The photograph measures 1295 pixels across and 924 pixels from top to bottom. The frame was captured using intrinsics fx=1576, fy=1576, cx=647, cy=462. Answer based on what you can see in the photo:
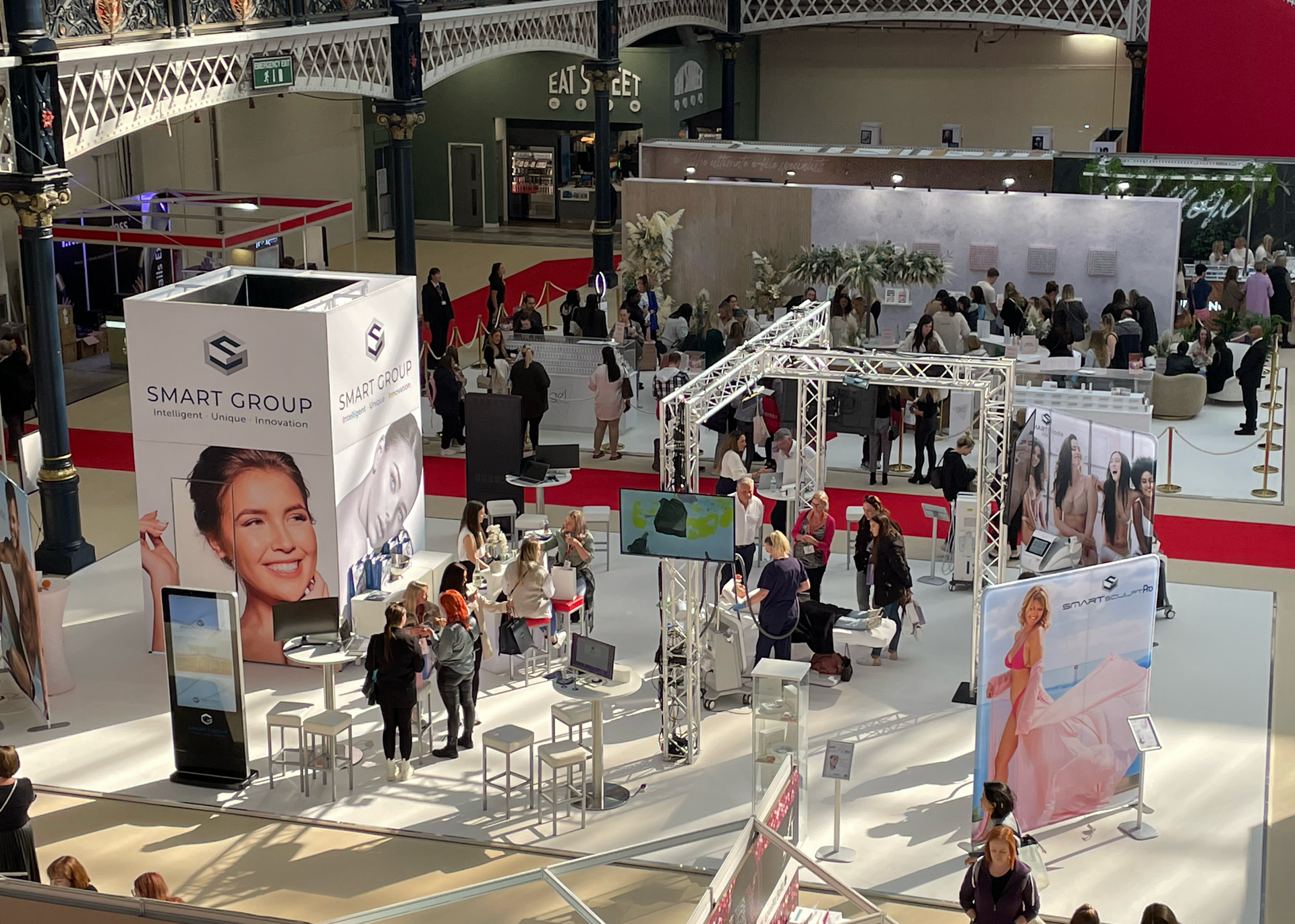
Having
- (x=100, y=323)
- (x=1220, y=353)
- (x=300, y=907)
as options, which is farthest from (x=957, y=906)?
(x=100, y=323)

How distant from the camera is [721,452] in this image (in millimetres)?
14492

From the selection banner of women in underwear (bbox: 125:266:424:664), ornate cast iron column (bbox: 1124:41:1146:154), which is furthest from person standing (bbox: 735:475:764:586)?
ornate cast iron column (bbox: 1124:41:1146:154)

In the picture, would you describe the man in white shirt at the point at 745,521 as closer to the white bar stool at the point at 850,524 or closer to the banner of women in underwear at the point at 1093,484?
the white bar stool at the point at 850,524

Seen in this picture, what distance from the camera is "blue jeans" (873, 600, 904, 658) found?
11297mm

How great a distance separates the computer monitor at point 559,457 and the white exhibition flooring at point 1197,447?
7.44 ft

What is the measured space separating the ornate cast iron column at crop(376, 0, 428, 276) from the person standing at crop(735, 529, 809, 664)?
7951 mm

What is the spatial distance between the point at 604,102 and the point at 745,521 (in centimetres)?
1206

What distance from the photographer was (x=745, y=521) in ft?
40.0

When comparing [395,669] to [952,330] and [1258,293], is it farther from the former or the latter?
[1258,293]

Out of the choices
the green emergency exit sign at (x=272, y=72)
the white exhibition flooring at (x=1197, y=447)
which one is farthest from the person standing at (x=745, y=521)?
the green emergency exit sign at (x=272, y=72)

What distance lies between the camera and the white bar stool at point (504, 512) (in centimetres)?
1307

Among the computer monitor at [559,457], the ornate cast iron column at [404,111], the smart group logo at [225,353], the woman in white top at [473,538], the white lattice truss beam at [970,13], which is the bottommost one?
the woman in white top at [473,538]

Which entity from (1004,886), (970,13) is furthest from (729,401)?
(970,13)

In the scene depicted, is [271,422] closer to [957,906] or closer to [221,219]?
[957,906]
